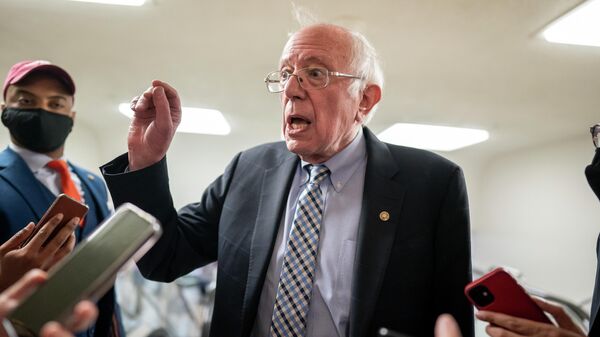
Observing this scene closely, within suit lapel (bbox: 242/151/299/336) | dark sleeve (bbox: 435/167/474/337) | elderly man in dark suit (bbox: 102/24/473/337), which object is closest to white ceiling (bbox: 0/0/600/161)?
elderly man in dark suit (bbox: 102/24/473/337)

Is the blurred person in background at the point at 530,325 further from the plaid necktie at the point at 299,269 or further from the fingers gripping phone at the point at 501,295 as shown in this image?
the plaid necktie at the point at 299,269

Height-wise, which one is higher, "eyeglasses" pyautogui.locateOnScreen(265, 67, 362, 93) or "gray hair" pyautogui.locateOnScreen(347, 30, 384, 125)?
"gray hair" pyautogui.locateOnScreen(347, 30, 384, 125)

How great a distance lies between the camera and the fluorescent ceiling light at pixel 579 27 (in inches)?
87.4

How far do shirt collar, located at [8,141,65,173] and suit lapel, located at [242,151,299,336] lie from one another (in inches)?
46.6

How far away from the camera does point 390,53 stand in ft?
10.7

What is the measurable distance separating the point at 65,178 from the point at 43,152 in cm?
19

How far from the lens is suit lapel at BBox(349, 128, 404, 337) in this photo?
1078mm

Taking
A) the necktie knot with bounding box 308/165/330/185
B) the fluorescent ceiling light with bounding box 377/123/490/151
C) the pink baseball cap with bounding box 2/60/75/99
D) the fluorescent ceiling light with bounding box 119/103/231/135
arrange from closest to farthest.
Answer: the necktie knot with bounding box 308/165/330/185 → the pink baseball cap with bounding box 2/60/75/99 → the fluorescent ceiling light with bounding box 119/103/231/135 → the fluorescent ceiling light with bounding box 377/123/490/151

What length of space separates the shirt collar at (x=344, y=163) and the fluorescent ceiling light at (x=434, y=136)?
14.6ft

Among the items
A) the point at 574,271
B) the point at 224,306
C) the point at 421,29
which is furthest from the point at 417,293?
the point at 574,271

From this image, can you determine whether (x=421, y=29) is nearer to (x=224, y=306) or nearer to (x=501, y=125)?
(x=224, y=306)

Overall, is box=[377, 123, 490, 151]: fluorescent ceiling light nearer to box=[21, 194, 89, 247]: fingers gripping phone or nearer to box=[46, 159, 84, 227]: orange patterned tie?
box=[46, 159, 84, 227]: orange patterned tie

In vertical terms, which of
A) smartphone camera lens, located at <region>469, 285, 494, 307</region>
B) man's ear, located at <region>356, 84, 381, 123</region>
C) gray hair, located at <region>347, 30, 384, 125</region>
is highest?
gray hair, located at <region>347, 30, 384, 125</region>

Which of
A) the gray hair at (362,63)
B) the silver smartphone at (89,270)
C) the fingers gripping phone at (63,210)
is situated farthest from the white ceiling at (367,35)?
the silver smartphone at (89,270)
